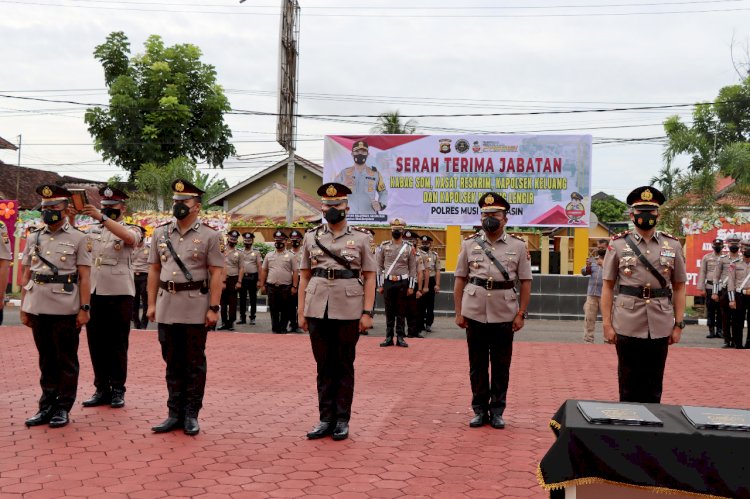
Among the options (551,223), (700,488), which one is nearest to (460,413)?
(700,488)

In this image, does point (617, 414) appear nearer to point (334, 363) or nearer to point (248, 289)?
point (334, 363)

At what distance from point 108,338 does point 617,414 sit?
5.47 meters

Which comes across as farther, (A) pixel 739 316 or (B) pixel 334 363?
(A) pixel 739 316

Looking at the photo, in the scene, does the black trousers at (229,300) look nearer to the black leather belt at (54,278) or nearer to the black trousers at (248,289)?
the black trousers at (248,289)

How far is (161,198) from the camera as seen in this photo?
31.8 meters

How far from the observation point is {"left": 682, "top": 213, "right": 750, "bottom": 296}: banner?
19375 mm

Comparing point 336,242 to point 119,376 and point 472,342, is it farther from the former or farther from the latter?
point 119,376

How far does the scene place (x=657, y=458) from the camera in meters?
3.16

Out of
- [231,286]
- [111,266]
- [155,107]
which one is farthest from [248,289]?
[155,107]

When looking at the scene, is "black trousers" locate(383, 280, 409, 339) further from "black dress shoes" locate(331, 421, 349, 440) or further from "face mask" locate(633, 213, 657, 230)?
"face mask" locate(633, 213, 657, 230)

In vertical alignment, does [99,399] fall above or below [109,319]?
below

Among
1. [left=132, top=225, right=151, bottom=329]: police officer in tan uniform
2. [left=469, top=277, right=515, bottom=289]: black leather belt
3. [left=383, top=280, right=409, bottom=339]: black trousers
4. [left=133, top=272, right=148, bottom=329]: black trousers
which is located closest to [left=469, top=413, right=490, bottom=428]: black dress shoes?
[left=469, top=277, right=515, bottom=289]: black leather belt

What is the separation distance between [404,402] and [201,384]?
240 cm

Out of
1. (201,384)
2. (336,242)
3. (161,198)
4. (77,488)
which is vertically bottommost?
(77,488)
